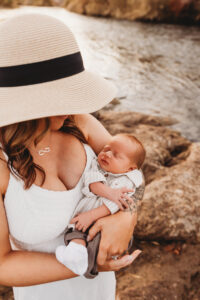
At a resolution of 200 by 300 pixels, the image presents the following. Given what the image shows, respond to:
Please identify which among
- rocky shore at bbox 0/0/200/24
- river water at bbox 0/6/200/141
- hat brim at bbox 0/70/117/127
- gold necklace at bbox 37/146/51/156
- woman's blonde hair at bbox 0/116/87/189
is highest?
hat brim at bbox 0/70/117/127

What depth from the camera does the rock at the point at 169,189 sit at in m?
2.14

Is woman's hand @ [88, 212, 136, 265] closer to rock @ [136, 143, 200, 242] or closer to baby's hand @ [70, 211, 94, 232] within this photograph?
baby's hand @ [70, 211, 94, 232]

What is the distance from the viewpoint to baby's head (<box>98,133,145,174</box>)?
1.30 meters

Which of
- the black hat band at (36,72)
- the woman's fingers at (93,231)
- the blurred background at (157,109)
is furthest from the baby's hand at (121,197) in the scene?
the blurred background at (157,109)

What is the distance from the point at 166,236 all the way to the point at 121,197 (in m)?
1.17

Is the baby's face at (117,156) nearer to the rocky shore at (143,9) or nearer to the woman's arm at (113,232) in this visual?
the woman's arm at (113,232)

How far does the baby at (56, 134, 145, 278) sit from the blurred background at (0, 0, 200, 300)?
94 centimetres

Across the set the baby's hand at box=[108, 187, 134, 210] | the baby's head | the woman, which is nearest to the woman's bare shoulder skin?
the baby's head

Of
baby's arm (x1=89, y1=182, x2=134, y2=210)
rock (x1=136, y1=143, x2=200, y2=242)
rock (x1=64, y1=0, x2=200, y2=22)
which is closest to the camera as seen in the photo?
baby's arm (x1=89, y1=182, x2=134, y2=210)

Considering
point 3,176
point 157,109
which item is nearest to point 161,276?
point 3,176

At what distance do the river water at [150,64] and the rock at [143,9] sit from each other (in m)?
0.54

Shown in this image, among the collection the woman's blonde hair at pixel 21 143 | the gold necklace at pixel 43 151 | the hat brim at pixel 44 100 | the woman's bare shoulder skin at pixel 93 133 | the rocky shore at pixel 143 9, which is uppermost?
the hat brim at pixel 44 100

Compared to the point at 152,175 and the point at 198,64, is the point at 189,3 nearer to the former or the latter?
the point at 198,64

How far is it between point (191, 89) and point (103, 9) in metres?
7.61
